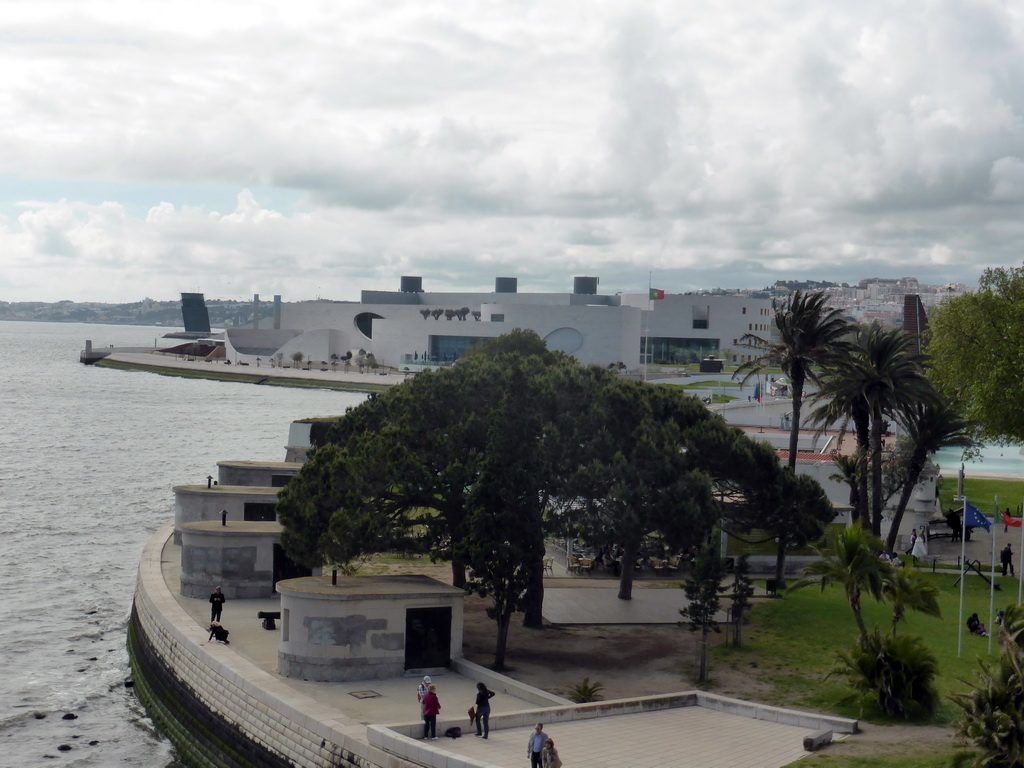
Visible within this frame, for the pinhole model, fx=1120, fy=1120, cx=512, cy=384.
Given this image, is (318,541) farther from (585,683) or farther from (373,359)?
(373,359)

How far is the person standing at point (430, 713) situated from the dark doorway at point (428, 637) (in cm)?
506

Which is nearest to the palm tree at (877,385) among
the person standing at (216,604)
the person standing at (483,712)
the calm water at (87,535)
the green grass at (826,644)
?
the green grass at (826,644)

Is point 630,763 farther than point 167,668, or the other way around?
point 167,668

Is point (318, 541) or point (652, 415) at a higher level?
point (652, 415)

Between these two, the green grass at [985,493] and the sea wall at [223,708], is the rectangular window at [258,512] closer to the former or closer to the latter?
the sea wall at [223,708]

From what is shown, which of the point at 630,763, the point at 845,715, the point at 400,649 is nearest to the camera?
the point at 630,763

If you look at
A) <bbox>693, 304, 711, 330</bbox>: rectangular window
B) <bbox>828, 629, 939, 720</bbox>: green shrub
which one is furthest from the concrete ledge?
<bbox>693, 304, 711, 330</bbox>: rectangular window

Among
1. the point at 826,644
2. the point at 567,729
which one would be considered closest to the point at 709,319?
the point at 826,644

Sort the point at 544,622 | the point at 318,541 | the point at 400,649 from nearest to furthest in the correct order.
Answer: the point at 400,649 < the point at 318,541 < the point at 544,622

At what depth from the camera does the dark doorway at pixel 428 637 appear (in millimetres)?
23594

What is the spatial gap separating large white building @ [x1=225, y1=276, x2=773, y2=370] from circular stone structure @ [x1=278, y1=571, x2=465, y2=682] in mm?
126627

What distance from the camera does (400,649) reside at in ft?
76.9

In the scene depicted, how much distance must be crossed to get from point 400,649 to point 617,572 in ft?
46.1

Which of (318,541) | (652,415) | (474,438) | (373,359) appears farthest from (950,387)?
(373,359)
